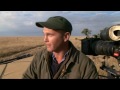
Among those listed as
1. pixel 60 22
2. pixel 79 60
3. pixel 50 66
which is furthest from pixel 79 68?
pixel 60 22

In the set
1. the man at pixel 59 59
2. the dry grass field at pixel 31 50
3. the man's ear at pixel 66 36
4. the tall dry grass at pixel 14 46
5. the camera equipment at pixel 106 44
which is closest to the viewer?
the man at pixel 59 59

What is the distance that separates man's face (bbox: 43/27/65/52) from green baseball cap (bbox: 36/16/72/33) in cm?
4

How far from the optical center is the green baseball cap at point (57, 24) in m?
1.97

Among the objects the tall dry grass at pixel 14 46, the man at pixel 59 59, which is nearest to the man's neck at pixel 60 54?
the man at pixel 59 59

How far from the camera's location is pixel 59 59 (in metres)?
2.08

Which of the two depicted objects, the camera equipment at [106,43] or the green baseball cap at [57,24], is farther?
the camera equipment at [106,43]

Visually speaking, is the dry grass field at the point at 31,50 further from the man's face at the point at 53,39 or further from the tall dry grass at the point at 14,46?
the man's face at the point at 53,39

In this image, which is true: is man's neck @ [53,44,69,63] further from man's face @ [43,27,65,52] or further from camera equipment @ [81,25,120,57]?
camera equipment @ [81,25,120,57]

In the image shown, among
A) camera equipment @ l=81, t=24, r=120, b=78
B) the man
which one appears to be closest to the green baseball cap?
the man

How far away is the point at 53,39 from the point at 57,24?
0.36ft

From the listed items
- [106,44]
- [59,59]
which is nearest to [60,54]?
[59,59]

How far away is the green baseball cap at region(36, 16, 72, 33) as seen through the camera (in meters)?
1.97

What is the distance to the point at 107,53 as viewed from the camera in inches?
133
